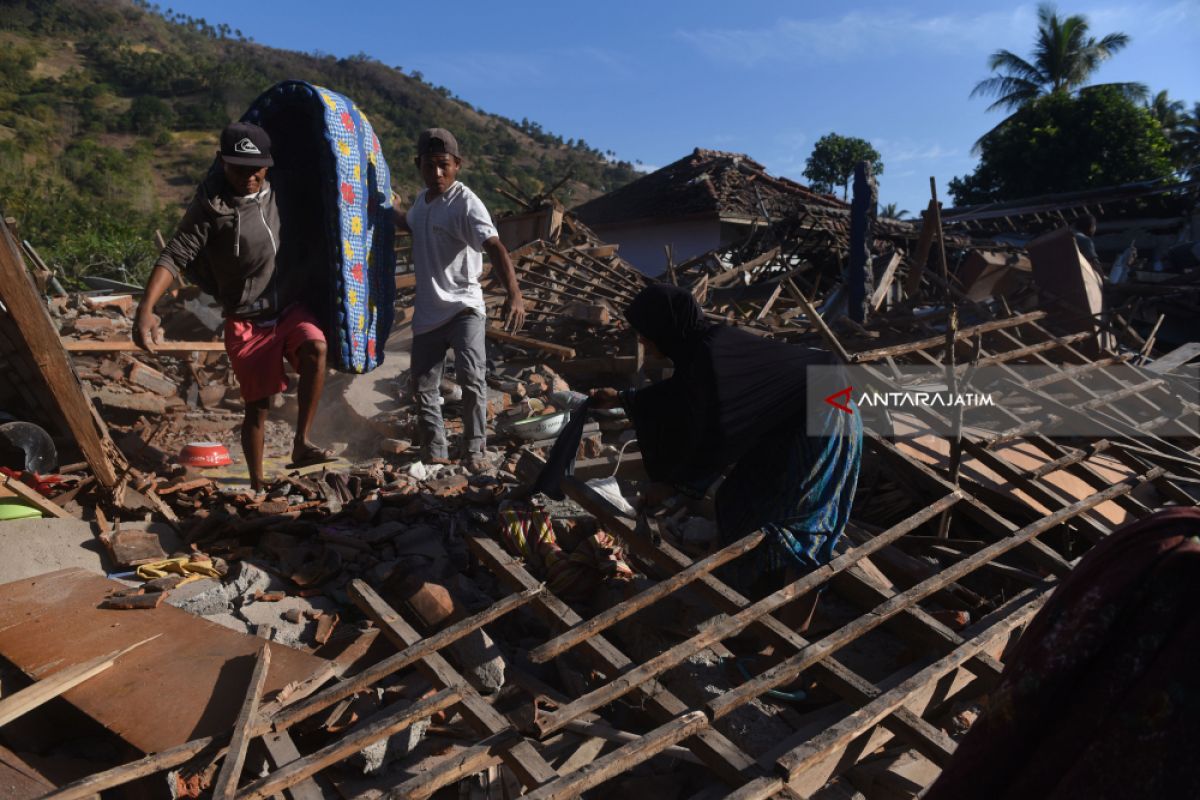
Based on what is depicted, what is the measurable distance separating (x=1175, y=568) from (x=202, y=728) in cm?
237

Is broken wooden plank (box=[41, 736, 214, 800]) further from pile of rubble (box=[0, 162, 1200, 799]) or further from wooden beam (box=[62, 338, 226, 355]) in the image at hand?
wooden beam (box=[62, 338, 226, 355])

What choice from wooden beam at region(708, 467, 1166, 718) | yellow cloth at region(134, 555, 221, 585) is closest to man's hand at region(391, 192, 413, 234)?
yellow cloth at region(134, 555, 221, 585)

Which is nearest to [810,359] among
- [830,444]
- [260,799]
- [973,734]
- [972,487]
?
[830,444]

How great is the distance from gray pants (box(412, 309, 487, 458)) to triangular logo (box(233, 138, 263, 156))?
1.32m

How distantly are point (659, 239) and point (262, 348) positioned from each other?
18.0m

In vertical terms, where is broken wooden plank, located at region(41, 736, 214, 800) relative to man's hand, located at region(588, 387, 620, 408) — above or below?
below

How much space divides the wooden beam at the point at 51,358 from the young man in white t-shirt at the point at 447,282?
1571 mm

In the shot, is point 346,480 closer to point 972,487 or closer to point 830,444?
point 830,444

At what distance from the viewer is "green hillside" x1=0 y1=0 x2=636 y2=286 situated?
23547 mm

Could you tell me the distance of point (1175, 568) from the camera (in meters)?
0.95

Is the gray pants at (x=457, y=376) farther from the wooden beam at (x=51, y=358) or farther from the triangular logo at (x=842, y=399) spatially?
the triangular logo at (x=842, y=399)

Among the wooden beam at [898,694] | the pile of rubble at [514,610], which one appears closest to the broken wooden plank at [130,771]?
the pile of rubble at [514,610]

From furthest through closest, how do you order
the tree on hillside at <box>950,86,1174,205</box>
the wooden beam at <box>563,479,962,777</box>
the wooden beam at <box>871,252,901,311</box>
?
the tree on hillside at <box>950,86,1174,205</box> → the wooden beam at <box>871,252,901,311</box> → the wooden beam at <box>563,479,962,777</box>

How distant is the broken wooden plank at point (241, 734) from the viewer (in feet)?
6.27
